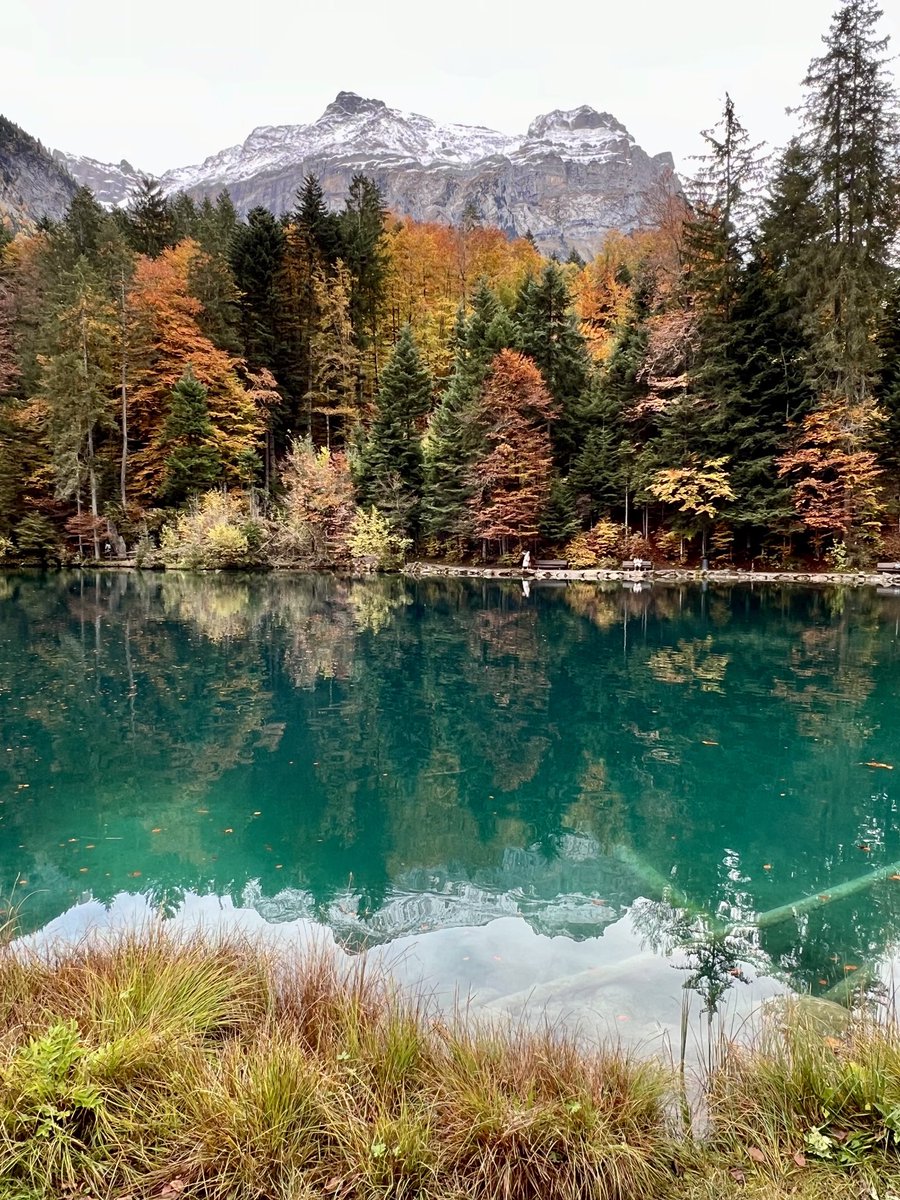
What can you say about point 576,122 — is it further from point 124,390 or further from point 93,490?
point 93,490

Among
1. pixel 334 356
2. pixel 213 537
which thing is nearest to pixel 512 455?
pixel 213 537

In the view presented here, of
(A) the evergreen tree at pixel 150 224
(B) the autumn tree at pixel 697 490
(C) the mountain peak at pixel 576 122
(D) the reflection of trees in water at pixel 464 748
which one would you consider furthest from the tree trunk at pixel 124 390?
(C) the mountain peak at pixel 576 122

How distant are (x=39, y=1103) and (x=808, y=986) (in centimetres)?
397

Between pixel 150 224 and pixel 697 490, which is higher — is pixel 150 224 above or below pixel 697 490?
above

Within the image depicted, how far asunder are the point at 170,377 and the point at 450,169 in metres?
85.1

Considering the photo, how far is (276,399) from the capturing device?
116 ft

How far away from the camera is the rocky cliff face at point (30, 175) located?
8525 cm

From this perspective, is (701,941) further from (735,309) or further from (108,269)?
(108,269)

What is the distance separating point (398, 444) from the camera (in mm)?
31484

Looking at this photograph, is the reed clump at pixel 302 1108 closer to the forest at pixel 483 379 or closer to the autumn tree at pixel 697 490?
the autumn tree at pixel 697 490

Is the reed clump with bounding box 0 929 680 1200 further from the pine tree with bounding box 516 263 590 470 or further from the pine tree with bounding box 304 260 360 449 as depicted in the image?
the pine tree with bounding box 304 260 360 449

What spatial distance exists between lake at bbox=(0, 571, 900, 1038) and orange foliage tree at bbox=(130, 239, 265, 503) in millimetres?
19753

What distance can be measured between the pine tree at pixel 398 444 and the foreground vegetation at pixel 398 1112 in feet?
94.7

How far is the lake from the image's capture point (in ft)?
15.3
